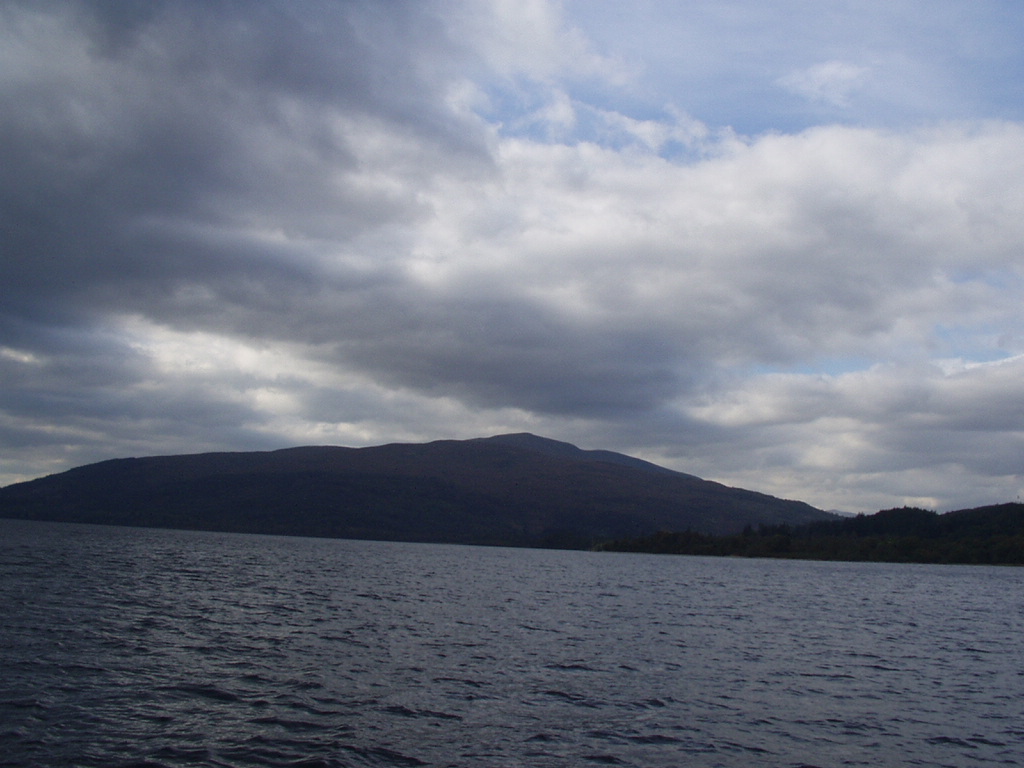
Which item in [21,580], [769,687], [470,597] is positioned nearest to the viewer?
[769,687]

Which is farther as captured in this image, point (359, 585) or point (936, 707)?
point (359, 585)

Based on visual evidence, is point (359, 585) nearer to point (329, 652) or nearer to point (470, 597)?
point (470, 597)

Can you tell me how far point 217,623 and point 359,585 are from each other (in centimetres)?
4629

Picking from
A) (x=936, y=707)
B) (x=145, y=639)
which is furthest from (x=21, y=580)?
(x=936, y=707)

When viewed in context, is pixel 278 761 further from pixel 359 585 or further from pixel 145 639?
pixel 359 585

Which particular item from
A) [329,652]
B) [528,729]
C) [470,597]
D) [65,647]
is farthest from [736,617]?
[65,647]

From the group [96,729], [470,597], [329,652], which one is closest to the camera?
[96,729]

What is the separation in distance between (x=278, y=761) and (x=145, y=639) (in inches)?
1020

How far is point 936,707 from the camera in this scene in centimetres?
3925

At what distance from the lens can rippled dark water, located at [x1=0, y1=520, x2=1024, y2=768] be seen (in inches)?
1106

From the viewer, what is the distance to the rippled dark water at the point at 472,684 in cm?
2809

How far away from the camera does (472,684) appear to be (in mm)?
39031

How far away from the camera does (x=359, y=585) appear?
101 metres

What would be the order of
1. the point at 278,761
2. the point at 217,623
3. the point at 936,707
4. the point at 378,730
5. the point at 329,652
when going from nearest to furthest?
the point at 278,761 < the point at 378,730 < the point at 936,707 < the point at 329,652 < the point at 217,623
